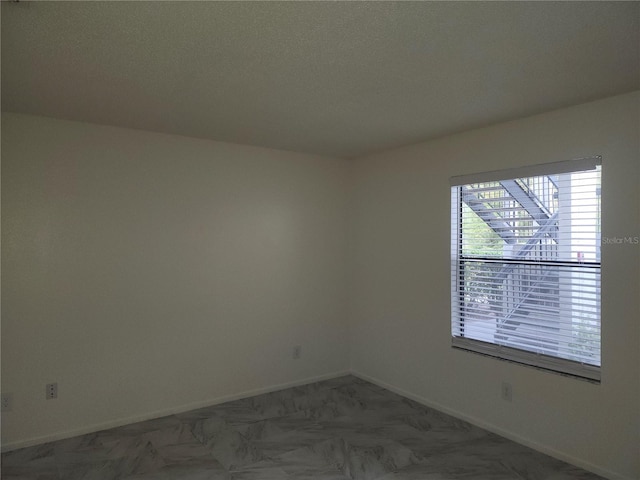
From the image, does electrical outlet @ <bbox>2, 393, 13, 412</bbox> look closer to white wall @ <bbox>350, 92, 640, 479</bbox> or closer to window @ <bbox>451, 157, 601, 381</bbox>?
white wall @ <bbox>350, 92, 640, 479</bbox>

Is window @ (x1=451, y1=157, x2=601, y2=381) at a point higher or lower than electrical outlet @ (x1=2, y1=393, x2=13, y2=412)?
higher

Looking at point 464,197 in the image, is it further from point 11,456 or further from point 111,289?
point 11,456

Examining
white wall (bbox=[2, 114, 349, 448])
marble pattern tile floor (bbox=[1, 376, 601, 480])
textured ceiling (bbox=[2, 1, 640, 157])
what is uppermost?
textured ceiling (bbox=[2, 1, 640, 157])

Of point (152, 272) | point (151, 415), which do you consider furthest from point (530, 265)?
point (151, 415)

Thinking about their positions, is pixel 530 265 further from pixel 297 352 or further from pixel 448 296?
pixel 297 352

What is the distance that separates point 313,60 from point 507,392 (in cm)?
280

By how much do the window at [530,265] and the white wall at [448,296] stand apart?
87mm

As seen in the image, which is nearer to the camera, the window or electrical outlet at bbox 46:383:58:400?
the window

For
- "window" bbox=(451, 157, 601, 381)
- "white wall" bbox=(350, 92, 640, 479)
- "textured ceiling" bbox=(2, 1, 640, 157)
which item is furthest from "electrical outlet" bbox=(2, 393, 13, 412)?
"window" bbox=(451, 157, 601, 381)

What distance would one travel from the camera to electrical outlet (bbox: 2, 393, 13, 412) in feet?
10.3

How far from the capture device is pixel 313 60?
2.25m

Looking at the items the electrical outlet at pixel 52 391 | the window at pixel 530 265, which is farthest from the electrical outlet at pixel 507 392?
the electrical outlet at pixel 52 391

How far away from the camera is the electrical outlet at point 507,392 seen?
337cm

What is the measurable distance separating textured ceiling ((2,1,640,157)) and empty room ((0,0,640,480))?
0.02m
